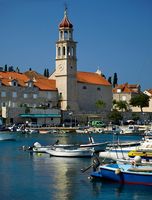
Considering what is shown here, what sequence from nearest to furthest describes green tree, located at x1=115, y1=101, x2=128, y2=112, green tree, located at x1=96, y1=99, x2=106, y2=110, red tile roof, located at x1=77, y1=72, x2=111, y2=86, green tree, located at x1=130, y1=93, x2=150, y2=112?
1. red tile roof, located at x1=77, y1=72, x2=111, y2=86
2. green tree, located at x1=96, y1=99, x2=106, y2=110
3. green tree, located at x1=115, y1=101, x2=128, y2=112
4. green tree, located at x1=130, y1=93, x2=150, y2=112

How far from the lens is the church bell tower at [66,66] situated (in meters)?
101

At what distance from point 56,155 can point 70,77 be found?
188 ft

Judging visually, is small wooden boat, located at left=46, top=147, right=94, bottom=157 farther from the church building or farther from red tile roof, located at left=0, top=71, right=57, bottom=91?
the church building

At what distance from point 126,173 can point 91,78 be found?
7992 centimetres

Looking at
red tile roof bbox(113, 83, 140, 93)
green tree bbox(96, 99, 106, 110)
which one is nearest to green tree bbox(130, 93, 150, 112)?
red tile roof bbox(113, 83, 140, 93)

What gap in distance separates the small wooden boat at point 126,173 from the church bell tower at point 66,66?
229 ft

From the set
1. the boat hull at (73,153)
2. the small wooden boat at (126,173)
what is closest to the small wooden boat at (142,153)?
the boat hull at (73,153)

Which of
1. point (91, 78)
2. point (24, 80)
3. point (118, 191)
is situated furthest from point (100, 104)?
point (118, 191)

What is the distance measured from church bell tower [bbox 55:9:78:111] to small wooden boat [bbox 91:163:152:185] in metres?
69.8

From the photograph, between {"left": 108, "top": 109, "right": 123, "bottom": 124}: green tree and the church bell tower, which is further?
{"left": 108, "top": 109, "right": 123, "bottom": 124}: green tree

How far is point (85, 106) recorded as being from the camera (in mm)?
106625

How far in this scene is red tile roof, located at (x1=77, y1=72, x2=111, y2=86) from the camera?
350ft

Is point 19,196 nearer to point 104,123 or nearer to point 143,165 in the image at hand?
point 143,165

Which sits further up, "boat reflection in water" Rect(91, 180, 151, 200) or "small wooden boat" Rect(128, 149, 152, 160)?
"small wooden boat" Rect(128, 149, 152, 160)
